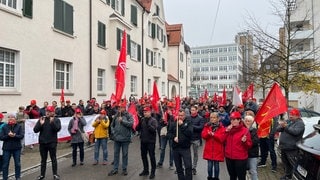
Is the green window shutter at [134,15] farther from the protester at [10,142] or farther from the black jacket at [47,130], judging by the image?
the protester at [10,142]

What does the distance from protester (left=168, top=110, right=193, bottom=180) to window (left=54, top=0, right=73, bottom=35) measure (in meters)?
11.6

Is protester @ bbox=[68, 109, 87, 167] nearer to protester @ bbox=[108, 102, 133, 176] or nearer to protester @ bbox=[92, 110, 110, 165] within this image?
protester @ bbox=[92, 110, 110, 165]

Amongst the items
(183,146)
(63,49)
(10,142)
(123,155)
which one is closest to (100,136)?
(123,155)

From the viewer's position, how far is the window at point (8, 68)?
13275 mm

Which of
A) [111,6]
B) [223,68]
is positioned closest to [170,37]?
[111,6]

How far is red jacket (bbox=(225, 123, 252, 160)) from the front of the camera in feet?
21.1

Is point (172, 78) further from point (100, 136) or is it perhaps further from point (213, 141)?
point (213, 141)

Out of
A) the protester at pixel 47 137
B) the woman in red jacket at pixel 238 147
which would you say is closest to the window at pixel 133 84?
the protester at pixel 47 137

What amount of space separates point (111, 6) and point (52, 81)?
32.1 ft

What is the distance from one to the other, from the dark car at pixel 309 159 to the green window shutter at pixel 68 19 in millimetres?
15239

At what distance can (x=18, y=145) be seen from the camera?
8.03 metres

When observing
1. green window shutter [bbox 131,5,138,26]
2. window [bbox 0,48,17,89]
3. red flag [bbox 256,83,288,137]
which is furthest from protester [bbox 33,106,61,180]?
green window shutter [bbox 131,5,138,26]

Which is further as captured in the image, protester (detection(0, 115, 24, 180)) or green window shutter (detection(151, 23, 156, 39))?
green window shutter (detection(151, 23, 156, 39))

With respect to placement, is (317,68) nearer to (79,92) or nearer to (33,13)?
(79,92)
